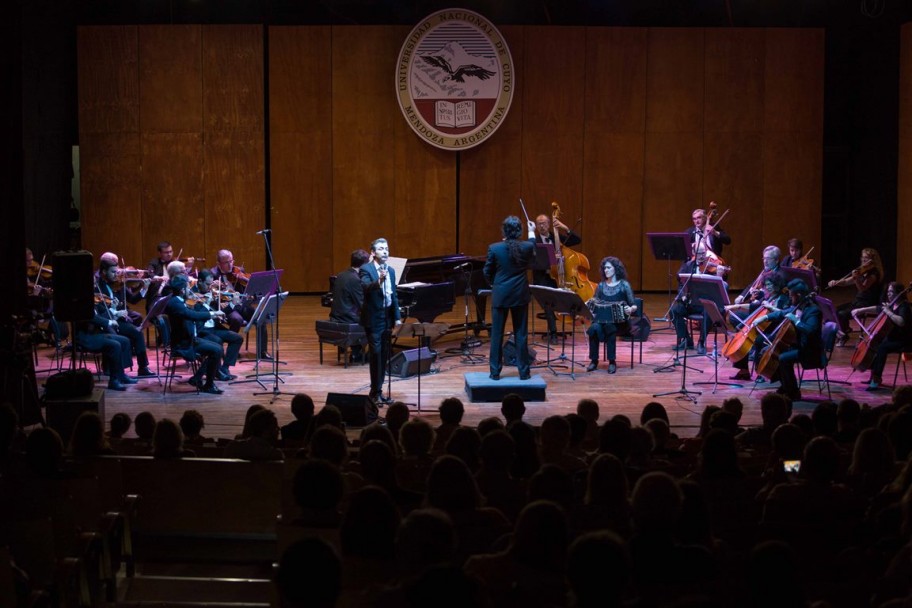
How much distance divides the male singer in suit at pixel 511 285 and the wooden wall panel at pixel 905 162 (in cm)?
891

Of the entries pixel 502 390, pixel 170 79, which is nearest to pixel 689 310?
pixel 502 390

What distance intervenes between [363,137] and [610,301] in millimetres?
7324

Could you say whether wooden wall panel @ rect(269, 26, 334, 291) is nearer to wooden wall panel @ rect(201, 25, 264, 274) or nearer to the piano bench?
wooden wall panel @ rect(201, 25, 264, 274)

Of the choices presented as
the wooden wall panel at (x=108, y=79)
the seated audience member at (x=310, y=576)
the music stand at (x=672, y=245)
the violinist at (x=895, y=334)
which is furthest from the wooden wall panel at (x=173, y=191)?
the seated audience member at (x=310, y=576)

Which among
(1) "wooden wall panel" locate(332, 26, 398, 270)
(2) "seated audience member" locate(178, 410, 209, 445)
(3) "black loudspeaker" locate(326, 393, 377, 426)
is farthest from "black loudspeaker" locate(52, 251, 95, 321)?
(1) "wooden wall panel" locate(332, 26, 398, 270)

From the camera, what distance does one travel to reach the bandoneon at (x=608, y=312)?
39.4 feet

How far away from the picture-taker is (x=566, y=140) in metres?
18.2

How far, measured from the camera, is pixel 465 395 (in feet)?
35.7

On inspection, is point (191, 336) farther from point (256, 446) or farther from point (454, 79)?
point (454, 79)

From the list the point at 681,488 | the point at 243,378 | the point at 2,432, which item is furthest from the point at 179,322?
the point at 681,488

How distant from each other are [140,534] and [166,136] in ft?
42.0

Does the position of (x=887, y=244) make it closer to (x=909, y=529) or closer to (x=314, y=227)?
(x=314, y=227)

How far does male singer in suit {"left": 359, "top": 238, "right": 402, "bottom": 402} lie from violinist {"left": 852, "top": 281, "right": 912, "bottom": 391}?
4893mm

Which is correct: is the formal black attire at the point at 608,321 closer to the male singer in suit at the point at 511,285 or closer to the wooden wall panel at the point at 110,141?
the male singer in suit at the point at 511,285
